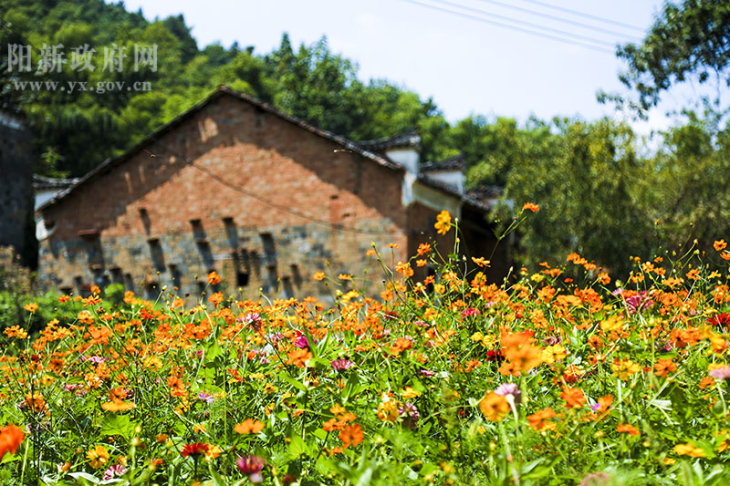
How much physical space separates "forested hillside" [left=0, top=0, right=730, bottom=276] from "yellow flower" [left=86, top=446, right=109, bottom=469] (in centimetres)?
194

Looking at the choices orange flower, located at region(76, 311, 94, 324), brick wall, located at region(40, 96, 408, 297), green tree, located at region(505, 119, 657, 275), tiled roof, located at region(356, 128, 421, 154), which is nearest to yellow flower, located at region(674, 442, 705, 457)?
orange flower, located at region(76, 311, 94, 324)

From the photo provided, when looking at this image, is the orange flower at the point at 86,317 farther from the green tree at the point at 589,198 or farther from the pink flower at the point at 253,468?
→ the green tree at the point at 589,198

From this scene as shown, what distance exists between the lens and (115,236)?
49.1 ft

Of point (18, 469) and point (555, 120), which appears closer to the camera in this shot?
point (18, 469)

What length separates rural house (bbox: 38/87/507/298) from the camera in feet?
41.5

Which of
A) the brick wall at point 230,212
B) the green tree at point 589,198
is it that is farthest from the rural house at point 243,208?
the green tree at point 589,198

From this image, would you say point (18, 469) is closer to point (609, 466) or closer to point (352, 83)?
point (609, 466)

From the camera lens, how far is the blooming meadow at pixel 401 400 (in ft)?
5.77

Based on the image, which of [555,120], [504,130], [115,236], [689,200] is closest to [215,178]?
[115,236]

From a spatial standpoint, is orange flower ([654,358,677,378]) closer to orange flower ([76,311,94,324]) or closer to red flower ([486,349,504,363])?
red flower ([486,349,504,363])

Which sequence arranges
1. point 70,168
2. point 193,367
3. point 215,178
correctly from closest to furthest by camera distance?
point 193,367
point 215,178
point 70,168

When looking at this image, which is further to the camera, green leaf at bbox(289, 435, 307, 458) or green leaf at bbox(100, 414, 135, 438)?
green leaf at bbox(100, 414, 135, 438)

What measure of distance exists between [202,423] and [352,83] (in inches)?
1507

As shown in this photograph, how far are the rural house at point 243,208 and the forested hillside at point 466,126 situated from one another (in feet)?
7.35
